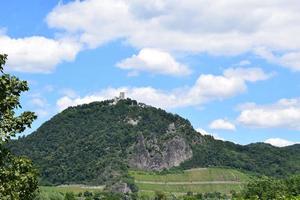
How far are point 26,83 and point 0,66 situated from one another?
190 centimetres

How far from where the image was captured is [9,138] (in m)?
27.8

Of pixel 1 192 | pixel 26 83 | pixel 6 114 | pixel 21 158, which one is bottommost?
pixel 1 192

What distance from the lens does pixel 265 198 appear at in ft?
648

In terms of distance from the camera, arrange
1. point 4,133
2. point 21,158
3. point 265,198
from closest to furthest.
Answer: point 4,133 < point 21,158 < point 265,198

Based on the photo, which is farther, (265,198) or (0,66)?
(265,198)

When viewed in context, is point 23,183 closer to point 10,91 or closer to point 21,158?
point 21,158

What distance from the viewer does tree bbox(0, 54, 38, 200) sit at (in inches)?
1117

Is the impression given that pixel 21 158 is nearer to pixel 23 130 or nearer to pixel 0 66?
pixel 23 130

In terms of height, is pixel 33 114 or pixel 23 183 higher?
pixel 33 114

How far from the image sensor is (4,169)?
2902 centimetres

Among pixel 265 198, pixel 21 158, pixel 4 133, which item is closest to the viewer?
pixel 4 133

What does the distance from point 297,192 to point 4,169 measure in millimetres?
182795

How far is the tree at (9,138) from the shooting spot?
28359 millimetres

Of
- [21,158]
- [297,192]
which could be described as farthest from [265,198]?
[21,158]
